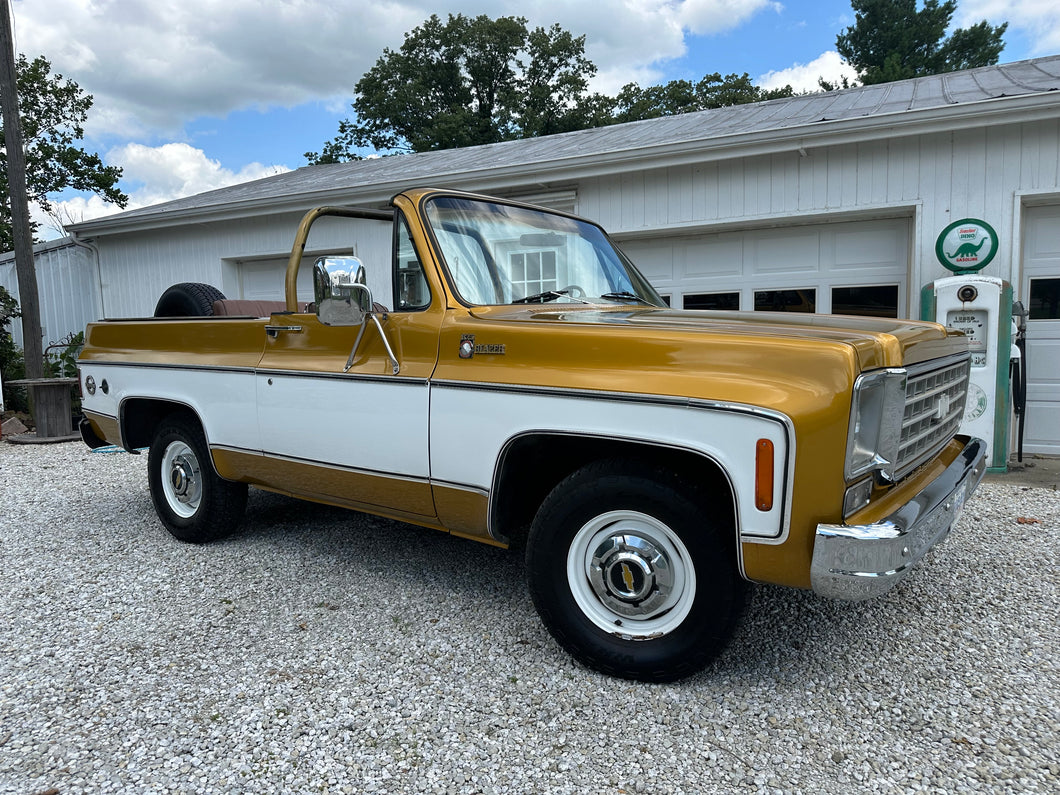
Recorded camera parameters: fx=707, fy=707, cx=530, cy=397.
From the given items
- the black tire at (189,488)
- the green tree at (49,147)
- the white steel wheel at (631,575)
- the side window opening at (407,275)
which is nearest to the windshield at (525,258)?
the side window opening at (407,275)

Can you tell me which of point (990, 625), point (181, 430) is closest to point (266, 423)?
point (181, 430)

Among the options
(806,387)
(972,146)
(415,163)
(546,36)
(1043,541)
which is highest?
(546,36)

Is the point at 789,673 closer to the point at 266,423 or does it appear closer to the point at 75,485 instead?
the point at 266,423

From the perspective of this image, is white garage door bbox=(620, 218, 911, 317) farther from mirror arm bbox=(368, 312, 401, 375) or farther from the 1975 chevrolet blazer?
mirror arm bbox=(368, 312, 401, 375)

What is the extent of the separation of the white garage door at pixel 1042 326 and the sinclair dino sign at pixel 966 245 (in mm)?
544

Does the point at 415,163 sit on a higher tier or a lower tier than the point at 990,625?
higher

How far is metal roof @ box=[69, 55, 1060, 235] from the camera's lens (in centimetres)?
650

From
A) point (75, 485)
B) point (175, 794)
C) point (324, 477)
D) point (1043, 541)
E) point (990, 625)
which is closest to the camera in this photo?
point (175, 794)

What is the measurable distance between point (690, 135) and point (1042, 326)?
4122 millimetres

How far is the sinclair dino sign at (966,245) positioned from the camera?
20.9ft

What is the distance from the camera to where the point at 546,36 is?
33.1 meters

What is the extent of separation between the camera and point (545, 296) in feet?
11.1

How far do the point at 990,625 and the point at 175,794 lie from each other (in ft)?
10.9

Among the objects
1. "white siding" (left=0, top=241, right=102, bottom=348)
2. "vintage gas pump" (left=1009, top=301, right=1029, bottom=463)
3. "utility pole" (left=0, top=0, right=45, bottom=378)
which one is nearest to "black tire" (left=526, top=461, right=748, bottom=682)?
"vintage gas pump" (left=1009, top=301, right=1029, bottom=463)
